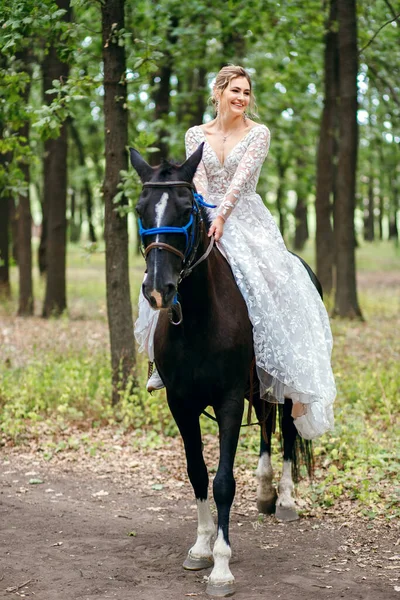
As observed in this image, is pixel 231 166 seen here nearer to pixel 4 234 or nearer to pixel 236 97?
pixel 236 97

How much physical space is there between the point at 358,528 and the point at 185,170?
3.46m

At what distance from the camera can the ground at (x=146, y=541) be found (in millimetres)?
4965

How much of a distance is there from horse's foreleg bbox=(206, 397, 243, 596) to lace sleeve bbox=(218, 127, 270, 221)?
139 cm

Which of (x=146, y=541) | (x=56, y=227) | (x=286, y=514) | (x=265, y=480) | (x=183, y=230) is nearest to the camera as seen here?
(x=183, y=230)

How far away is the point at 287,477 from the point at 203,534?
155cm

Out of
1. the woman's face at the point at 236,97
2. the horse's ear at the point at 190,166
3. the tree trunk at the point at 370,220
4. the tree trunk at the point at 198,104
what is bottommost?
the horse's ear at the point at 190,166

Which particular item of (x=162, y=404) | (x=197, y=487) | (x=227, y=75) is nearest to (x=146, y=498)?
(x=197, y=487)

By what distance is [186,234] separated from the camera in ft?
15.2

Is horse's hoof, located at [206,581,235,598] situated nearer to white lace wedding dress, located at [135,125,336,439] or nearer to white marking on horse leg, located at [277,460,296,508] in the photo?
white lace wedding dress, located at [135,125,336,439]

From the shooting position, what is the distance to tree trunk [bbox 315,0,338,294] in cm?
1813

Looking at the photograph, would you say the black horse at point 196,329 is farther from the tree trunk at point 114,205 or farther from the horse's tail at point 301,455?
the tree trunk at point 114,205

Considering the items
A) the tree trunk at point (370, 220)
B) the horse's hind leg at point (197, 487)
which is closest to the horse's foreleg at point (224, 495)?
the horse's hind leg at point (197, 487)

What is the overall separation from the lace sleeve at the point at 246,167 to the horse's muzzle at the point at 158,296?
118 centimetres

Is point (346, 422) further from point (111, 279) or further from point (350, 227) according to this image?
point (350, 227)
